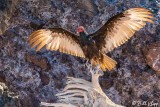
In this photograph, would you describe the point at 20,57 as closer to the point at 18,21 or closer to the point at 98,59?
the point at 18,21

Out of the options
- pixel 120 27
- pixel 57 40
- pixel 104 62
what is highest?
pixel 120 27

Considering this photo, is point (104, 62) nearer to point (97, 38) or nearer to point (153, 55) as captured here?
point (97, 38)

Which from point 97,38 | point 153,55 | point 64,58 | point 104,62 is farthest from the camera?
point 64,58

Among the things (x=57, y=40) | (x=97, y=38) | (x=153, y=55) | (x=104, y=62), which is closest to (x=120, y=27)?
(x=97, y=38)

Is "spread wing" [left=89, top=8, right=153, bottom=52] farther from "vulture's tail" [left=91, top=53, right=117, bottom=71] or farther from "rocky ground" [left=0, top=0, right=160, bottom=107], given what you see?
"rocky ground" [left=0, top=0, right=160, bottom=107]

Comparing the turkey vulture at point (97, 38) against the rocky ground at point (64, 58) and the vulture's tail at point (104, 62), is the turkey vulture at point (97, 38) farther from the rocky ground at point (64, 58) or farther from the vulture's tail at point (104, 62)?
the rocky ground at point (64, 58)

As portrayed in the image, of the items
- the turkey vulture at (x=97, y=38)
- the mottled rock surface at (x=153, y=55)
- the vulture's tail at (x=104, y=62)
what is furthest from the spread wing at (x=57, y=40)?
the mottled rock surface at (x=153, y=55)

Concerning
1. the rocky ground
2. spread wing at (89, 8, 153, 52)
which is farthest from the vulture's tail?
the rocky ground
